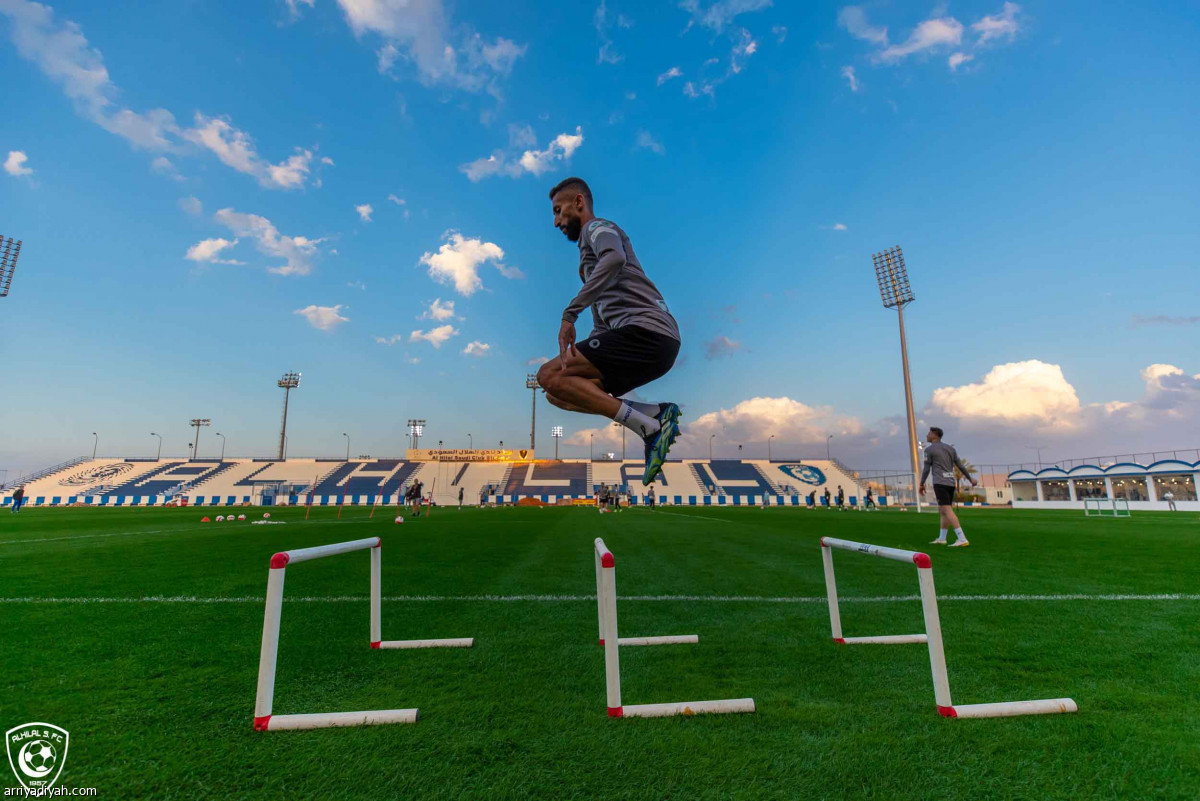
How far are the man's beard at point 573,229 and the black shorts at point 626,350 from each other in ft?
2.38

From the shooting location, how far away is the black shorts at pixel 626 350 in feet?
10.3

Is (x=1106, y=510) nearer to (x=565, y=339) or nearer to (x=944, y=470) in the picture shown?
(x=944, y=470)

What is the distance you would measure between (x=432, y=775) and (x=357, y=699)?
102 centimetres

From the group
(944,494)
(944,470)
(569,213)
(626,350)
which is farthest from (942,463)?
(569,213)

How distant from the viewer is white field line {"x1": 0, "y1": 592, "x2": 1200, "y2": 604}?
193 inches

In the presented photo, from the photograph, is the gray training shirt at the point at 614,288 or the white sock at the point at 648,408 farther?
the white sock at the point at 648,408

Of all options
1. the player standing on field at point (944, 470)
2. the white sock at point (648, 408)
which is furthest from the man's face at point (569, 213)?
the player standing on field at point (944, 470)

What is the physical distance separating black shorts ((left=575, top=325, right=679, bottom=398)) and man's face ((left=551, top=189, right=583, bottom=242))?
74cm

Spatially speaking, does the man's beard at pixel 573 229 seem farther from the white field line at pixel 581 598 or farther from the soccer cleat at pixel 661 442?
the white field line at pixel 581 598

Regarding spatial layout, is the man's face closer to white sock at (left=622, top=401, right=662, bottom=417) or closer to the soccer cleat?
white sock at (left=622, top=401, right=662, bottom=417)

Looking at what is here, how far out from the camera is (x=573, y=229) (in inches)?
136

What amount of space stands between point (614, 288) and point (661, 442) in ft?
3.14

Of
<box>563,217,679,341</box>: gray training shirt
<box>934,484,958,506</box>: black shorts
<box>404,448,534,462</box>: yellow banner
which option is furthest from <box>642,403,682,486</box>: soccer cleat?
<box>404,448,534,462</box>: yellow banner

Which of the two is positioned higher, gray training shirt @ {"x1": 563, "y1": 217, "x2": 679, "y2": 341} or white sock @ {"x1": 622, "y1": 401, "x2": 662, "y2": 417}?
gray training shirt @ {"x1": 563, "y1": 217, "x2": 679, "y2": 341}
